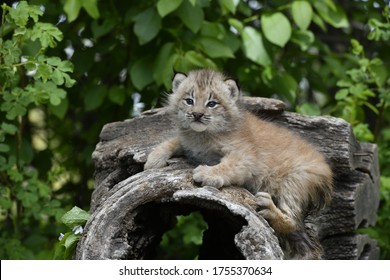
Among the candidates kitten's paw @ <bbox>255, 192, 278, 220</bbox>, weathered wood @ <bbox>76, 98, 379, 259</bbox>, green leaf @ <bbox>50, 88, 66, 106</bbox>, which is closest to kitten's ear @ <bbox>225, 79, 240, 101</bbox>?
weathered wood @ <bbox>76, 98, 379, 259</bbox>

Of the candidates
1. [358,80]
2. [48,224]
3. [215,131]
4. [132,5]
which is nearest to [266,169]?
[215,131]

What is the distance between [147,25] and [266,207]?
8.08ft

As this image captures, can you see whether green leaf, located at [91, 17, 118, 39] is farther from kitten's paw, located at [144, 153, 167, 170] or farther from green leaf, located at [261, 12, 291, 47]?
kitten's paw, located at [144, 153, 167, 170]

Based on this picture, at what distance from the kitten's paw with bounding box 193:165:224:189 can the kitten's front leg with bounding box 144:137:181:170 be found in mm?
475

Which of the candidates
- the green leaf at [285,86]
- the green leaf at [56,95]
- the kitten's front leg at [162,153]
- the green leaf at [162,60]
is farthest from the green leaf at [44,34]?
the green leaf at [285,86]

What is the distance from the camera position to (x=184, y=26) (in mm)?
7176

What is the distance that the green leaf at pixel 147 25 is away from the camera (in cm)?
673

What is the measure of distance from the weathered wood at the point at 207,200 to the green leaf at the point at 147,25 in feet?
2.77

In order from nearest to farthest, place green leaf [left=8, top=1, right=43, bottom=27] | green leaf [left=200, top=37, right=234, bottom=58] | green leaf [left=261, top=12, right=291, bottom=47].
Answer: green leaf [left=8, top=1, right=43, bottom=27] < green leaf [left=200, top=37, right=234, bottom=58] < green leaf [left=261, top=12, right=291, bottom=47]

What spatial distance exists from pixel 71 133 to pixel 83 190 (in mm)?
809

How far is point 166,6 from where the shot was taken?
21.1 ft

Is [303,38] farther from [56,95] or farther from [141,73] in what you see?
[56,95]

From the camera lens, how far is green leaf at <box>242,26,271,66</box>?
7199 millimetres
